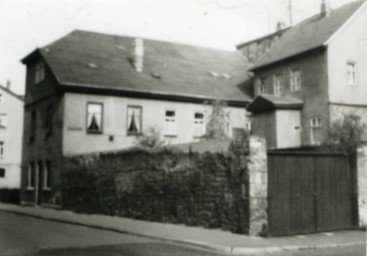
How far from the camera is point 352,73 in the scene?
25.9m

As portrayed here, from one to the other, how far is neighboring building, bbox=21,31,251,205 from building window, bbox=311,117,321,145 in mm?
4812

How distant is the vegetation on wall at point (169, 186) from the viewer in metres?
13.0

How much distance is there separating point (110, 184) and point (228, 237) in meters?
8.07

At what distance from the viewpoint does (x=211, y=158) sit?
45.6 feet

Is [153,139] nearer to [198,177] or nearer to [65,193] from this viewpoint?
[65,193]

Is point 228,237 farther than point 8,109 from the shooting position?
No

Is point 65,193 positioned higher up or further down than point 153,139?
further down

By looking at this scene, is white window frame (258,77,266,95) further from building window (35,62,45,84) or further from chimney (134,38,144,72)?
building window (35,62,45,84)

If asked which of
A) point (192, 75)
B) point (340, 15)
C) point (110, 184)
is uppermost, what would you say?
point (340, 15)

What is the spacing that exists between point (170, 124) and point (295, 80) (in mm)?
7582

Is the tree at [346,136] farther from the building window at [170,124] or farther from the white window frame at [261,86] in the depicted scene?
the white window frame at [261,86]

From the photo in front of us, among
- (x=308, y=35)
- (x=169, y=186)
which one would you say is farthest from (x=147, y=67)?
(x=169, y=186)

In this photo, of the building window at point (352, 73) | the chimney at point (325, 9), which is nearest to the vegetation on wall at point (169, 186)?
the building window at point (352, 73)

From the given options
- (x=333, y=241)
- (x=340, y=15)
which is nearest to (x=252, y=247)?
(x=333, y=241)
